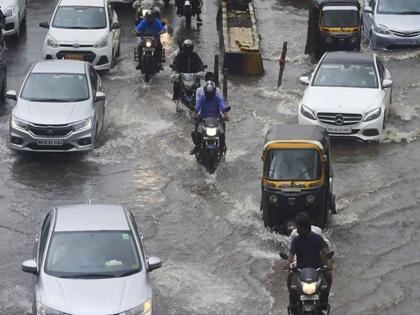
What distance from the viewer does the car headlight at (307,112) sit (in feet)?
73.7

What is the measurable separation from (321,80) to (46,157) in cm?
562

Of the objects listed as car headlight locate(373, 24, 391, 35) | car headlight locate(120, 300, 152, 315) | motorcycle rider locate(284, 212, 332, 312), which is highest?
motorcycle rider locate(284, 212, 332, 312)

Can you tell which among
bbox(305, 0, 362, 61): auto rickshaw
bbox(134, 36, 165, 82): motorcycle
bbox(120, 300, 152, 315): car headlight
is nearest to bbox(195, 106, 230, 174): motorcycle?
bbox(134, 36, 165, 82): motorcycle

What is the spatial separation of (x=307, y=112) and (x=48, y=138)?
4.86 meters

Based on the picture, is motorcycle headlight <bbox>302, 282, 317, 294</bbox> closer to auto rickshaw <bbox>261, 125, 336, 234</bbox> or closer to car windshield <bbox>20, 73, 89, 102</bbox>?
auto rickshaw <bbox>261, 125, 336, 234</bbox>

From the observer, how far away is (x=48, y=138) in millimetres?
21188

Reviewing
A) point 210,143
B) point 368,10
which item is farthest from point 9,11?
point 210,143

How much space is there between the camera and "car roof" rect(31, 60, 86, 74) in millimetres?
22859

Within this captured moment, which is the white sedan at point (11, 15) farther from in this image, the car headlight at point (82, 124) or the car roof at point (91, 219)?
the car roof at point (91, 219)

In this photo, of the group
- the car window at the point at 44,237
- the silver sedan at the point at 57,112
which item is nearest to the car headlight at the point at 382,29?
the silver sedan at the point at 57,112

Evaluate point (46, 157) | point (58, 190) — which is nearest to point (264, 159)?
point (58, 190)

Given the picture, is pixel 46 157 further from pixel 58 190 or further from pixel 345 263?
pixel 345 263

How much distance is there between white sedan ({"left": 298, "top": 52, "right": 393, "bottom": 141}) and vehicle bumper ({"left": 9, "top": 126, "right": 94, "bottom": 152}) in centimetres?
411

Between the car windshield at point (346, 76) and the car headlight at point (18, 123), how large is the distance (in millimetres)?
5822
